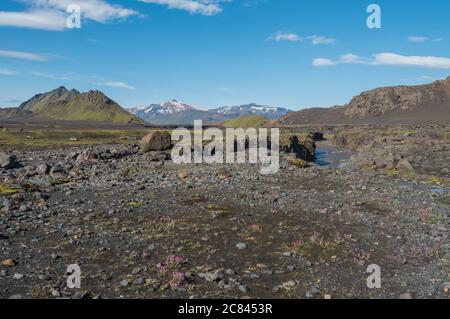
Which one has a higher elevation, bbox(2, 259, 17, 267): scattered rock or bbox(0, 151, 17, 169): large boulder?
bbox(0, 151, 17, 169): large boulder

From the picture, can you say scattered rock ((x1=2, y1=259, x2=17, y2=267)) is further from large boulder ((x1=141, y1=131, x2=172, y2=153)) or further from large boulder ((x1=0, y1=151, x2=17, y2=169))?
large boulder ((x1=141, y1=131, x2=172, y2=153))

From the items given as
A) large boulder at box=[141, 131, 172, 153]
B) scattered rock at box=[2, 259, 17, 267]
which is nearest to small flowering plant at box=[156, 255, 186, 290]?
scattered rock at box=[2, 259, 17, 267]

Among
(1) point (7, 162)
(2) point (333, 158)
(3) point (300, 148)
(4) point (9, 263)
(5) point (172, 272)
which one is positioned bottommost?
(5) point (172, 272)

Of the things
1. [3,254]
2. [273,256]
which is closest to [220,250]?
[273,256]

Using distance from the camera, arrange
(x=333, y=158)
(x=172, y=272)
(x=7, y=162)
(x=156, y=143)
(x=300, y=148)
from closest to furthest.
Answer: (x=172, y=272), (x=7, y=162), (x=156, y=143), (x=300, y=148), (x=333, y=158)

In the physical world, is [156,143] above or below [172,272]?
above

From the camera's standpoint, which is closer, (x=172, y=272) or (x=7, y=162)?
(x=172, y=272)

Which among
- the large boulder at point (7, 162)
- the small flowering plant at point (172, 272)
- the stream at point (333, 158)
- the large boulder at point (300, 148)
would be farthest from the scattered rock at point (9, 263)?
the large boulder at point (300, 148)

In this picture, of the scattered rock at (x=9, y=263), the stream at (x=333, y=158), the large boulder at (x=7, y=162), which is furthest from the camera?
the stream at (x=333, y=158)

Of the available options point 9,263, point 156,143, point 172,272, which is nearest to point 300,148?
point 156,143

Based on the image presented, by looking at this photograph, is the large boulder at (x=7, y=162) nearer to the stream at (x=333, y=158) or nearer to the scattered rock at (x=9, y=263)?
the scattered rock at (x=9, y=263)

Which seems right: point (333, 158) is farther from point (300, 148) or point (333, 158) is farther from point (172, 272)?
point (172, 272)

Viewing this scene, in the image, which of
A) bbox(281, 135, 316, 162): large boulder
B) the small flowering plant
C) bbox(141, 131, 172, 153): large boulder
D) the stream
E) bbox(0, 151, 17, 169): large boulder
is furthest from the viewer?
bbox(281, 135, 316, 162): large boulder
